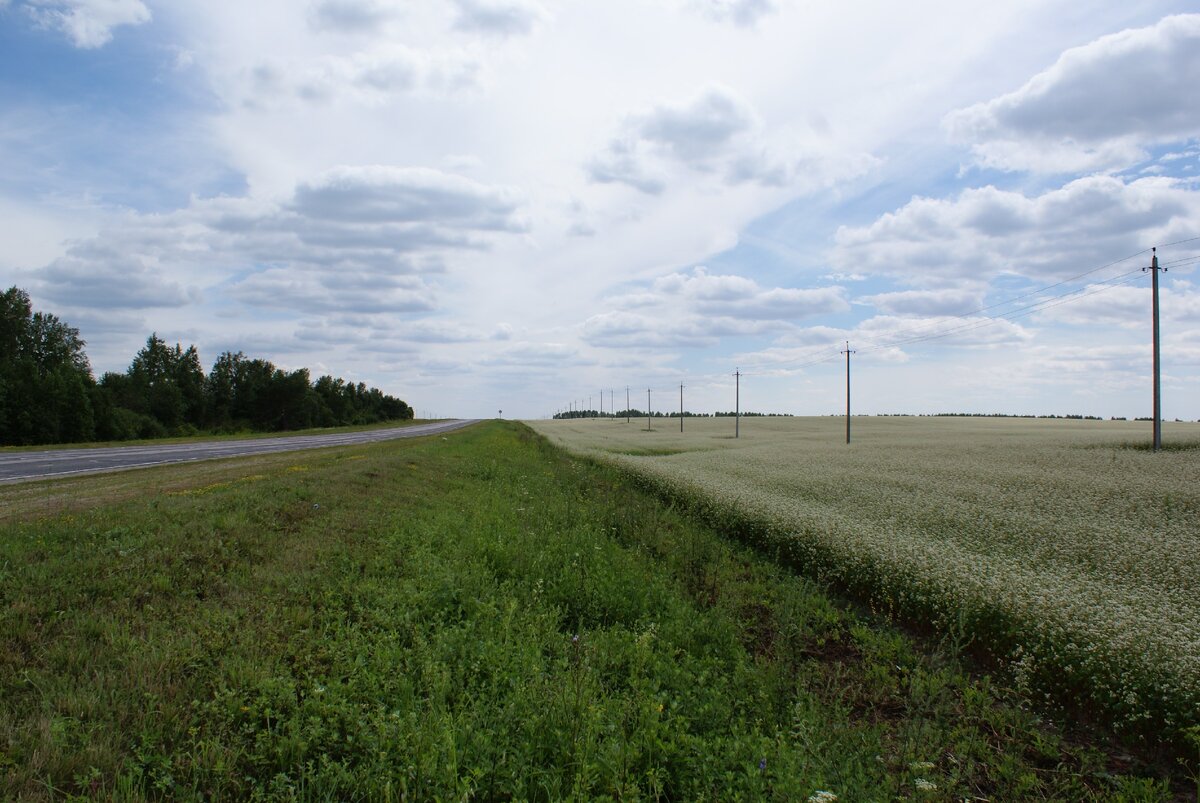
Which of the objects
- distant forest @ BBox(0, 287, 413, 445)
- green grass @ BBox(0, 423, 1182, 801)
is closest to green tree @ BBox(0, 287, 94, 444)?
distant forest @ BBox(0, 287, 413, 445)

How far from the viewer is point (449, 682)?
17.2 feet

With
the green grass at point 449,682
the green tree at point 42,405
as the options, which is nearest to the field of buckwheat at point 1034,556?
the green grass at point 449,682

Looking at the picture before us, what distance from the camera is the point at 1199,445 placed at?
25.4 m

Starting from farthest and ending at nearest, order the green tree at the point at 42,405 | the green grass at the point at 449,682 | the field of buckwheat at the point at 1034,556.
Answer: the green tree at the point at 42,405
the field of buckwheat at the point at 1034,556
the green grass at the point at 449,682

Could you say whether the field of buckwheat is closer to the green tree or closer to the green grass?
the green grass

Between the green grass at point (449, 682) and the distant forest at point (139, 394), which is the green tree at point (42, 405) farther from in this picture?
the green grass at point (449, 682)

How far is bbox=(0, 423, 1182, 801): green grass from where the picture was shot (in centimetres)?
414

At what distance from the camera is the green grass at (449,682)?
4137 millimetres

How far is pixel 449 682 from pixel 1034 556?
874cm

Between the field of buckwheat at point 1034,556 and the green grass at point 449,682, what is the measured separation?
2.01ft

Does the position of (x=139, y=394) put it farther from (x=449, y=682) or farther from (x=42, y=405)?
(x=449, y=682)

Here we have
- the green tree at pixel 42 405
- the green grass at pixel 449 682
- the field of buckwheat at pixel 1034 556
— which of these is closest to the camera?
the green grass at pixel 449 682

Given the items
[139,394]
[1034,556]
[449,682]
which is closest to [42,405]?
[139,394]

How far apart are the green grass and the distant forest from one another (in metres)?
46.2
